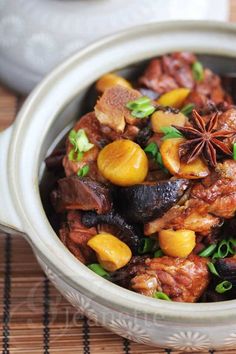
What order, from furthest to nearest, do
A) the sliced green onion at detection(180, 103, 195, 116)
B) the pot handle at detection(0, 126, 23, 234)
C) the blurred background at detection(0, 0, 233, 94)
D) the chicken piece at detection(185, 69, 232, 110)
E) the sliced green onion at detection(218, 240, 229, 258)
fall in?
the blurred background at detection(0, 0, 233, 94)
the chicken piece at detection(185, 69, 232, 110)
the sliced green onion at detection(180, 103, 195, 116)
the sliced green onion at detection(218, 240, 229, 258)
the pot handle at detection(0, 126, 23, 234)

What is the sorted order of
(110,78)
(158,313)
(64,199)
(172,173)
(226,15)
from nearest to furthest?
(158,313), (172,173), (64,199), (110,78), (226,15)

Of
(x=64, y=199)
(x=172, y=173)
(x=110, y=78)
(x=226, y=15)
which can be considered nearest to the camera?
(x=172, y=173)

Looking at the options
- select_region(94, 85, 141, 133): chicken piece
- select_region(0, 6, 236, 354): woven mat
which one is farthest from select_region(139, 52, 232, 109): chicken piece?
select_region(0, 6, 236, 354): woven mat

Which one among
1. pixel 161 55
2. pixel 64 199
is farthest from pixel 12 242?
pixel 161 55

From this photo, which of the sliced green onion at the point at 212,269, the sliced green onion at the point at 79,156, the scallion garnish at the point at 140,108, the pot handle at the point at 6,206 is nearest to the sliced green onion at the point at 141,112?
the scallion garnish at the point at 140,108

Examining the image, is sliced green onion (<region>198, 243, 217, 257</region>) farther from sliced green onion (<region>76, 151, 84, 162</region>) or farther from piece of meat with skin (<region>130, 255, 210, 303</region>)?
sliced green onion (<region>76, 151, 84, 162</region>)

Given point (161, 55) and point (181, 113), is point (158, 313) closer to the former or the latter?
point (181, 113)

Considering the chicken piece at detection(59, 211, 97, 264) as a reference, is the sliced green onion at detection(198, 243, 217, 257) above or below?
below

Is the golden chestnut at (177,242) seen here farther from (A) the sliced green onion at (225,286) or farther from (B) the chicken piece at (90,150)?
(B) the chicken piece at (90,150)
